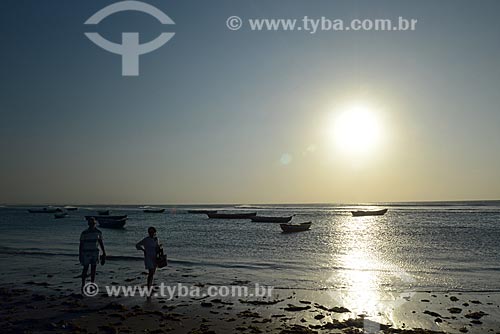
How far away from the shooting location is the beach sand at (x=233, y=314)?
11047mm

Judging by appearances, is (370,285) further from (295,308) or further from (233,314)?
(233,314)

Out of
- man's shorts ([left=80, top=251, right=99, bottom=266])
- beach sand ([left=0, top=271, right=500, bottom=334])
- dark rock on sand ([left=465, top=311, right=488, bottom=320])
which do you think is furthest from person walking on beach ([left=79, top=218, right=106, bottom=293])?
dark rock on sand ([left=465, top=311, right=488, bottom=320])

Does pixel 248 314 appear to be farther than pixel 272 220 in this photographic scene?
No

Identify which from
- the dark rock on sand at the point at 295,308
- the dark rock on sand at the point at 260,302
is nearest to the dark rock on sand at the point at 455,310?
the dark rock on sand at the point at 295,308

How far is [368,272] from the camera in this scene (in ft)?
75.8

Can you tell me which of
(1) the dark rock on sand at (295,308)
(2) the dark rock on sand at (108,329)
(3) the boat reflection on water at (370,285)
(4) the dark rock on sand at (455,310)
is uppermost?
(2) the dark rock on sand at (108,329)

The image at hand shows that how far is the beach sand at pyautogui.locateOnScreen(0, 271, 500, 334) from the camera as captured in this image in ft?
36.2

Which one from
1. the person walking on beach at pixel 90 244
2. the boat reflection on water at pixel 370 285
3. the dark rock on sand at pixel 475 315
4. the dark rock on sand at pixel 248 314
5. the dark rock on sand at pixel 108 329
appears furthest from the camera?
the boat reflection on water at pixel 370 285

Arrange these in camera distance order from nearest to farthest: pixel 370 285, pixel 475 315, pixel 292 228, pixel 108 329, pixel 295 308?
pixel 108 329 < pixel 475 315 < pixel 295 308 < pixel 370 285 < pixel 292 228

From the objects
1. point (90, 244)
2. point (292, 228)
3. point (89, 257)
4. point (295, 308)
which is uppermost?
point (90, 244)

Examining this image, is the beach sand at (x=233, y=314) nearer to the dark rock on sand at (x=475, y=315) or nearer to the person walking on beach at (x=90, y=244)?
the dark rock on sand at (x=475, y=315)

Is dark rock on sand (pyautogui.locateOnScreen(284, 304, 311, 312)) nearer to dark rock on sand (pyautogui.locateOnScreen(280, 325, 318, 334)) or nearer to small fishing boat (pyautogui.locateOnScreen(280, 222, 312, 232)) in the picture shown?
dark rock on sand (pyautogui.locateOnScreen(280, 325, 318, 334))

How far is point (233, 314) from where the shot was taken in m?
12.7

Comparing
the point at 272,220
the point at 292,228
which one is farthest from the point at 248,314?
the point at 272,220
